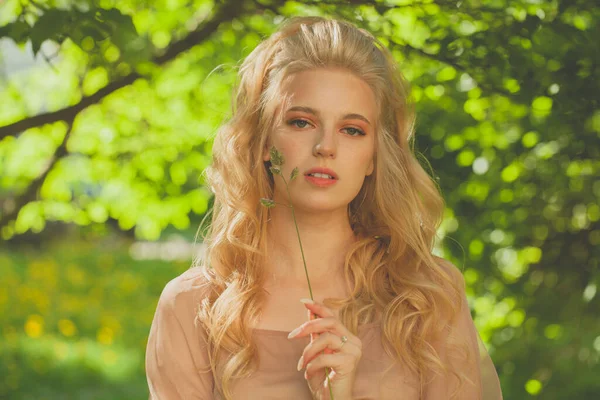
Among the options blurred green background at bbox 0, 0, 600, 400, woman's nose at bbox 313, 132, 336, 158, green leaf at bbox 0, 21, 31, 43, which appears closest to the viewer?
woman's nose at bbox 313, 132, 336, 158

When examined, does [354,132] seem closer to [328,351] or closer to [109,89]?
[328,351]

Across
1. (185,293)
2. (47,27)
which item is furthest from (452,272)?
(47,27)

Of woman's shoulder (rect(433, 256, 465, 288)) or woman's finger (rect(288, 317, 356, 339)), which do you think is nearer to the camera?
woman's finger (rect(288, 317, 356, 339))

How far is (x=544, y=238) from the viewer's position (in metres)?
3.62

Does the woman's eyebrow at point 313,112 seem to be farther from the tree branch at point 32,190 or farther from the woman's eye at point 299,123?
the tree branch at point 32,190

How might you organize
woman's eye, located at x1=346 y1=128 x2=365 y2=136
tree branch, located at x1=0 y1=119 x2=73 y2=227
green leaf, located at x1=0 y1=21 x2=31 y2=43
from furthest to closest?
tree branch, located at x1=0 y1=119 x2=73 y2=227, green leaf, located at x1=0 y1=21 x2=31 y2=43, woman's eye, located at x1=346 y1=128 x2=365 y2=136

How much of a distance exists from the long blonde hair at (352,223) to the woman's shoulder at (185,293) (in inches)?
0.9

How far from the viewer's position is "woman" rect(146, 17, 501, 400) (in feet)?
7.30

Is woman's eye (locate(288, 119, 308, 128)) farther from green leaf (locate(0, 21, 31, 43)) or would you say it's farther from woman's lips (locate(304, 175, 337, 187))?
green leaf (locate(0, 21, 31, 43))

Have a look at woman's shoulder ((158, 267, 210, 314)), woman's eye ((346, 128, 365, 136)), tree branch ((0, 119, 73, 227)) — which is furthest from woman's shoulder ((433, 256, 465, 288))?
tree branch ((0, 119, 73, 227))

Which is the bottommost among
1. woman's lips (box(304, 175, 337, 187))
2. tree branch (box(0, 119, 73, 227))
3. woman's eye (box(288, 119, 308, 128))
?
tree branch (box(0, 119, 73, 227))

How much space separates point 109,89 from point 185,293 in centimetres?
174

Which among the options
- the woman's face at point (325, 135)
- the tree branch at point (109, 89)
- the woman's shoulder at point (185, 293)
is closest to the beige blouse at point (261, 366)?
the woman's shoulder at point (185, 293)

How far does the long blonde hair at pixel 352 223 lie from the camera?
2.29m
